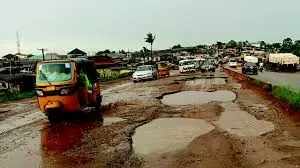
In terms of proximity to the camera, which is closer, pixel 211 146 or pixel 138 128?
pixel 211 146

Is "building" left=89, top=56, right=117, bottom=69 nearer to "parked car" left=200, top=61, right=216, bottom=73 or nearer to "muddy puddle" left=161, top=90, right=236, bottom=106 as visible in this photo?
"parked car" left=200, top=61, right=216, bottom=73

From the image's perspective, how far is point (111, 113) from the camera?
1427 centimetres

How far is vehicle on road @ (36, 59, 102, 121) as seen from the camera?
39.9 feet

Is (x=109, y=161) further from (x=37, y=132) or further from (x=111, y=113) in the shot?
(x=111, y=113)

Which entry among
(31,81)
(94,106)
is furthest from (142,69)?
(94,106)

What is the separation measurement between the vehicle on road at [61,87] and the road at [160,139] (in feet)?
1.65

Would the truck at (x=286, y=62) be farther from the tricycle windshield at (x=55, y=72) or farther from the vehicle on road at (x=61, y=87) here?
the tricycle windshield at (x=55, y=72)

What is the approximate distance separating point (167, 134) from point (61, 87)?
412 cm

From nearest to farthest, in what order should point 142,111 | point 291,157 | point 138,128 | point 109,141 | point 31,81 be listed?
point 291,157
point 109,141
point 138,128
point 142,111
point 31,81

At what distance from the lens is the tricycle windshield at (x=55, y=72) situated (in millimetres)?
12547

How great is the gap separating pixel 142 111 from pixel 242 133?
5318mm

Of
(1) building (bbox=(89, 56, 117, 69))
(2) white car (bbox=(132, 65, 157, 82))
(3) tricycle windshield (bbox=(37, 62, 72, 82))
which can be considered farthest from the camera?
(1) building (bbox=(89, 56, 117, 69))

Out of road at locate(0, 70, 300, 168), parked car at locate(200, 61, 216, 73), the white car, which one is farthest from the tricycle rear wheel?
parked car at locate(200, 61, 216, 73)

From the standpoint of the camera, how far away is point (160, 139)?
9.19 meters
